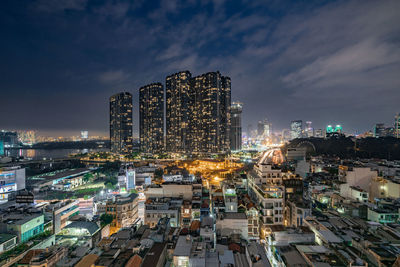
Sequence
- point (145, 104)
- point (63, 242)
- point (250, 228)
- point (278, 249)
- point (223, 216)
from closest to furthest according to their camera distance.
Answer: point (278, 249) → point (63, 242) → point (223, 216) → point (250, 228) → point (145, 104)

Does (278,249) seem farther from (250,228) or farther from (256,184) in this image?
(256,184)

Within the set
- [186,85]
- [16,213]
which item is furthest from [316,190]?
[186,85]

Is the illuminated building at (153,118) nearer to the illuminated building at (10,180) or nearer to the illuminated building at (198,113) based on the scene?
the illuminated building at (198,113)

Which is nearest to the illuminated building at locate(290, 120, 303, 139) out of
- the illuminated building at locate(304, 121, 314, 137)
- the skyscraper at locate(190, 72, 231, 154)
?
the illuminated building at locate(304, 121, 314, 137)

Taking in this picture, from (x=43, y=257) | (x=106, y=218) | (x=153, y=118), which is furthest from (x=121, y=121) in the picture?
(x=43, y=257)

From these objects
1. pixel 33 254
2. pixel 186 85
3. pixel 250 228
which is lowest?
pixel 250 228
